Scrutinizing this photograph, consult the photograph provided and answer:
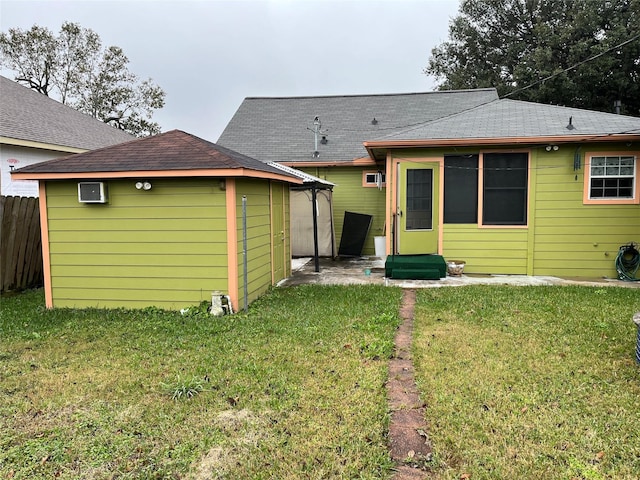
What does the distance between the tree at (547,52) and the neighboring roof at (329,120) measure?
17.6ft

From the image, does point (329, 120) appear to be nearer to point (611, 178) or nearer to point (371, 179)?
point (371, 179)

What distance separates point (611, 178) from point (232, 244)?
6.69m

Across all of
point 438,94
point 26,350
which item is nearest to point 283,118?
point 438,94

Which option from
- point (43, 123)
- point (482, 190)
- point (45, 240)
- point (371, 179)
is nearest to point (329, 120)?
point (371, 179)

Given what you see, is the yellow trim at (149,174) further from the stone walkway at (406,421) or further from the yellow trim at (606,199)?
the yellow trim at (606,199)

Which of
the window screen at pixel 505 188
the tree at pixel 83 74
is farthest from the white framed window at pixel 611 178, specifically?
the tree at pixel 83 74

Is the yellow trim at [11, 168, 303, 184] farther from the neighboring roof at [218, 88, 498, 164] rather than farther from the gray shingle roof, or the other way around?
the neighboring roof at [218, 88, 498, 164]

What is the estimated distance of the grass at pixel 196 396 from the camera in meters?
2.58

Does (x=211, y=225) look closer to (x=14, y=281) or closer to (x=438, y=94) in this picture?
(x=14, y=281)

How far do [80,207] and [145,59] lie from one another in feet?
71.4

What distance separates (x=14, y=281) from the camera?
720cm

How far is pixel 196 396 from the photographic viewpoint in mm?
3367

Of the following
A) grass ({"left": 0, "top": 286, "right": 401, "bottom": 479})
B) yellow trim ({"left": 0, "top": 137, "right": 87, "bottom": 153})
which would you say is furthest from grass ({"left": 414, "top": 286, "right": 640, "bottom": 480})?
yellow trim ({"left": 0, "top": 137, "right": 87, "bottom": 153})

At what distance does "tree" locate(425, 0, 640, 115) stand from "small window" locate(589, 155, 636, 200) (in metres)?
10.6
